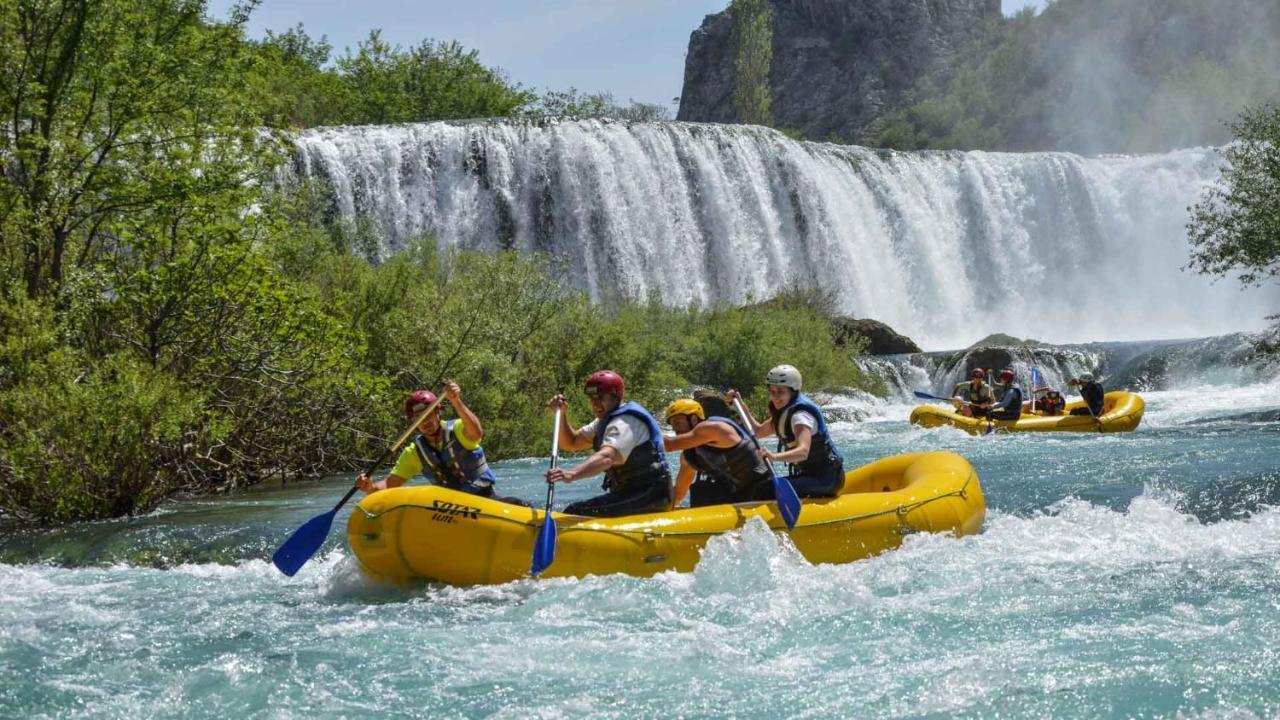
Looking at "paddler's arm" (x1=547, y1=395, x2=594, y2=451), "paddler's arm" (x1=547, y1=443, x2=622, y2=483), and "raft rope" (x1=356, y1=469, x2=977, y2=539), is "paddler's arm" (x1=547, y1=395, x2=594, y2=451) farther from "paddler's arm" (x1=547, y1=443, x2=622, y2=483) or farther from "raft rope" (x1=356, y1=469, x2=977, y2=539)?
"raft rope" (x1=356, y1=469, x2=977, y2=539)

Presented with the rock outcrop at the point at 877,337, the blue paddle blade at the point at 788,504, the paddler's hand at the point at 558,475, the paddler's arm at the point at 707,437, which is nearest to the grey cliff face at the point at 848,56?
the rock outcrop at the point at 877,337

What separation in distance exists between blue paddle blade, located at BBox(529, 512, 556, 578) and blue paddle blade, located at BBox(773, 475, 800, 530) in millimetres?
1441

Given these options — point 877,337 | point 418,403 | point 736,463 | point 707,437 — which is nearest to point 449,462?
point 418,403

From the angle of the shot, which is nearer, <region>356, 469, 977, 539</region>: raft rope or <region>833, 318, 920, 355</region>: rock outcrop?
<region>356, 469, 977, 539</region>: raft rope

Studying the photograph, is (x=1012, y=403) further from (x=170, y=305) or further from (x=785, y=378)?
(x=170, y=305)

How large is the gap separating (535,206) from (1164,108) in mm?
44777

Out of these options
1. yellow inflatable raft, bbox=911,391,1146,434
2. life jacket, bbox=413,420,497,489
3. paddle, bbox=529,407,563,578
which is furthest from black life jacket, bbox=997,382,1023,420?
paddle, bbox=529,407,563,578

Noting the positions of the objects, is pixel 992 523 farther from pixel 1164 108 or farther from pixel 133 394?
pixel 1164 108

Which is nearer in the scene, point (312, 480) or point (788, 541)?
point (788, 541)

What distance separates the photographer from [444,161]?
28156 millimetres

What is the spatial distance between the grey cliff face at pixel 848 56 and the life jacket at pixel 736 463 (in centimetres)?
6509

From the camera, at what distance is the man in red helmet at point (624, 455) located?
7.48 metres

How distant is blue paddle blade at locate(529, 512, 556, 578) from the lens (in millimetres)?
6961

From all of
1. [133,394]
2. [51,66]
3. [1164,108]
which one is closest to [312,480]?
[133,394]
